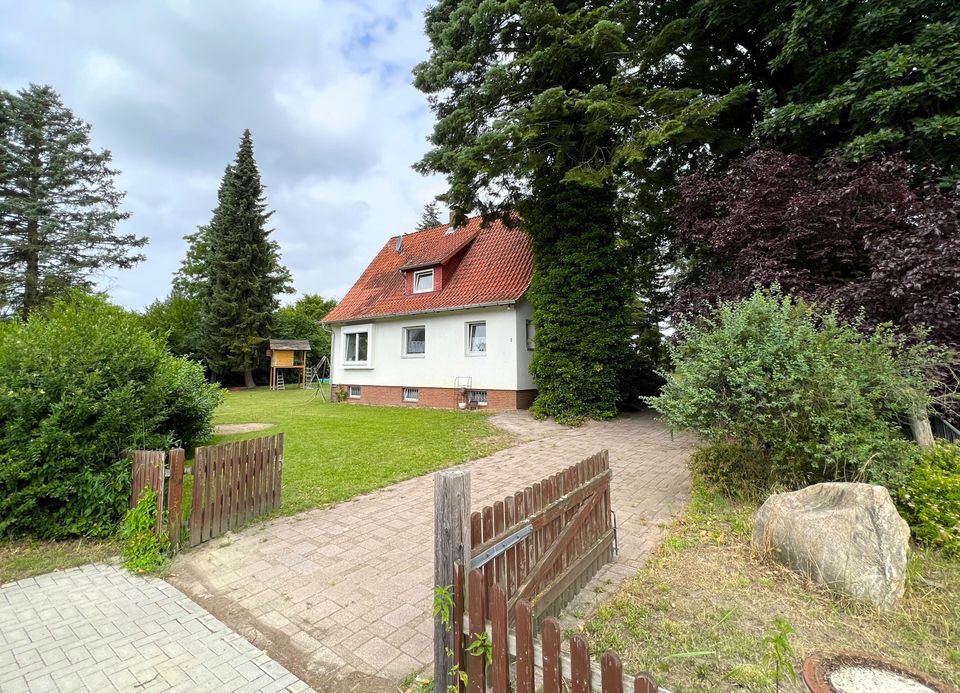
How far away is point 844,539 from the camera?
3.13 metres

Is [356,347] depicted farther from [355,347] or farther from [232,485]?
[232,485]

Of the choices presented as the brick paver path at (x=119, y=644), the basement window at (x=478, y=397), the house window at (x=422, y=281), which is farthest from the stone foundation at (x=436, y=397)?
the brick paver path at (x=119, y=644)

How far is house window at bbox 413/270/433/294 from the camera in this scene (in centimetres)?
1664

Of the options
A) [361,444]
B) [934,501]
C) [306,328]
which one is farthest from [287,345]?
[934,501]

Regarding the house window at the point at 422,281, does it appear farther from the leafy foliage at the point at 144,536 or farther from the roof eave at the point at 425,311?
the leafy foliage at the point at 144,536

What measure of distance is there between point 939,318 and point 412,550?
306 inches

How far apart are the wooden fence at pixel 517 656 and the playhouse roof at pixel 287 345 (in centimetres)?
2718

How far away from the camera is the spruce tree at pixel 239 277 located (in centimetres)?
2553

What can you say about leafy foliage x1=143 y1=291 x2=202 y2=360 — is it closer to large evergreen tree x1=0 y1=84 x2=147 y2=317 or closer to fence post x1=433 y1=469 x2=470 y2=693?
large evergreen tree x1=0 y1=84 x2=147 y2=317

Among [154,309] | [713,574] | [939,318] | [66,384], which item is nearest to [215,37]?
[66,384]

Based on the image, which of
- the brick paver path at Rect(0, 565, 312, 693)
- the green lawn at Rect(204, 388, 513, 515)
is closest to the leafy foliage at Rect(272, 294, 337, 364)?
the green lawn at Rect(204, 388, 513, 515)

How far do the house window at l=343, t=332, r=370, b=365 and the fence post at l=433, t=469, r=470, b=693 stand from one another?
16343 mm

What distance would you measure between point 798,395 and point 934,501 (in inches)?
56.2

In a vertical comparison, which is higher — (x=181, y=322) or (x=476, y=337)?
(x=181, y=322)
